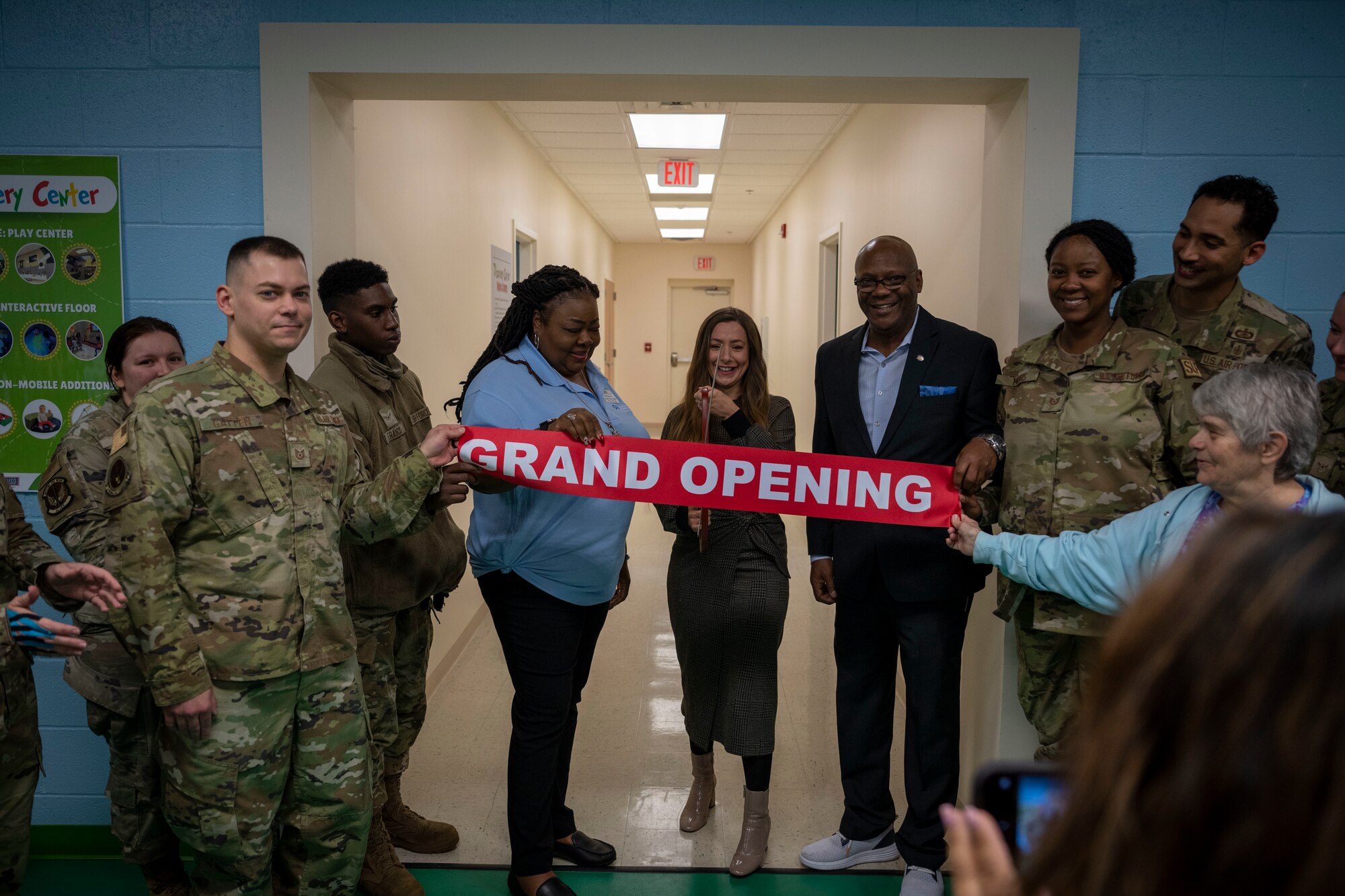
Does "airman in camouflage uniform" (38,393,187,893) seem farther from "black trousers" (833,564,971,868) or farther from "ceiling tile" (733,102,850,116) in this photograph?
"ceiling tile" (733,102,850,116)

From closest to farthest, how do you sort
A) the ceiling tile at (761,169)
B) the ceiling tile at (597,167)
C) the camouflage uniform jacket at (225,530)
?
the camouflage uniform jacket at (225,530), the ceiling tile at (597,167), the ceiling tile at (761,169)

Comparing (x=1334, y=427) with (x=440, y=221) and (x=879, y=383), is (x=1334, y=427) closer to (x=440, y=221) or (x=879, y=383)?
(x=879, y=383)

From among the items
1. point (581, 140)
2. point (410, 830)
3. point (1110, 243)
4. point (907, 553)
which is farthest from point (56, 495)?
point (581, 140)

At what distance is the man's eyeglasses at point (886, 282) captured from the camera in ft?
7.83

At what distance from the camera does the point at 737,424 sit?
259 cm

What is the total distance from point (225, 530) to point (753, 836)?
1.75 m

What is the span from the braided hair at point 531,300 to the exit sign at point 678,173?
224 inches

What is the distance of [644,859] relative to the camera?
2.70 metres

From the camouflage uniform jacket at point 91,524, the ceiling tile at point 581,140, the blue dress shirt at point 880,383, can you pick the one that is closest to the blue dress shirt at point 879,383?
the blue dress shirt at point 880,383

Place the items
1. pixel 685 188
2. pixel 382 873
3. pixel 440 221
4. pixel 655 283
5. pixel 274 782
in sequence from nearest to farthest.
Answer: pixel 274 782, pixel 382 873, pixel 440 221, pixel 685 188, pixel 655 283

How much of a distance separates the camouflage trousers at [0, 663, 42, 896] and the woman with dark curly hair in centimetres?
234

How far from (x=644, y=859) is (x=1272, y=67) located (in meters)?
3.01

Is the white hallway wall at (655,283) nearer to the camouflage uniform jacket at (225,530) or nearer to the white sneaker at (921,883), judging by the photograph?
the white sneaker at (921,883)

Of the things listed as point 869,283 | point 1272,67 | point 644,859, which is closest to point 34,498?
point 644,859
